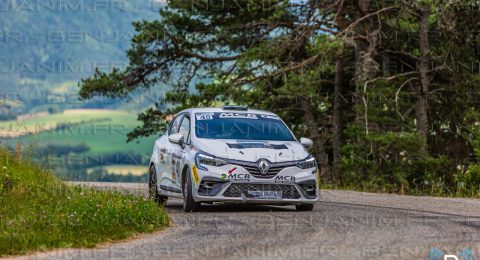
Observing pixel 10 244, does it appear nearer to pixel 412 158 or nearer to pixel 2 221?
pixel 2 221

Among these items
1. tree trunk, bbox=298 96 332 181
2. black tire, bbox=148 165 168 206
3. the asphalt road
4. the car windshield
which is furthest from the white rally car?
tree trunk, bbox=298 96 332 181

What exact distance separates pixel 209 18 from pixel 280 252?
29.2m

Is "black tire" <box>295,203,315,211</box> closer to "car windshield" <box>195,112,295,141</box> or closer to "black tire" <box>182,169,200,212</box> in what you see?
"car windshield" <box>195,112,295,141</box>

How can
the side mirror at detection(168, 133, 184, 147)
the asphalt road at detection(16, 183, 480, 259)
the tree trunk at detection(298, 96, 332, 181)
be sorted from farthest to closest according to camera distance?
the tree trunk at detection(298, 96, 332, 181) → the side mirror at detection(168, 133, 184, 147) → the asphalt road at detection(16, 183, 480, 259)

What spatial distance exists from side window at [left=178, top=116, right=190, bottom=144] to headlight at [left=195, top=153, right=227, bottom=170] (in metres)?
0.96

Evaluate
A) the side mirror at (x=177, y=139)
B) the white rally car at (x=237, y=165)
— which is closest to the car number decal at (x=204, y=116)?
the white rally car at (x=237, y=165)

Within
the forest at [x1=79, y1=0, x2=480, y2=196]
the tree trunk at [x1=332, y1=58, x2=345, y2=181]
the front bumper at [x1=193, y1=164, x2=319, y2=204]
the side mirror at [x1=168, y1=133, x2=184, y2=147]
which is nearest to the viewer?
the front bumper at [x1=193, y1=164, x2=319, y2=204]

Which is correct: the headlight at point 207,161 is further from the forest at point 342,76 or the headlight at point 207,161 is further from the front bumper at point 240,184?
the forest at point 342,76

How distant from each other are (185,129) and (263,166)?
2.30 m

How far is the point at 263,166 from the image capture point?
15109 millimetres

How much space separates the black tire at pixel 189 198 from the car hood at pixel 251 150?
57 centimetres

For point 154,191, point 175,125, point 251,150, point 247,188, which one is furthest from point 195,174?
point 175,125

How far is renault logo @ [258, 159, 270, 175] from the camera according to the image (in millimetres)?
15104

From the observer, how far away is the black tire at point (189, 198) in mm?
15277
